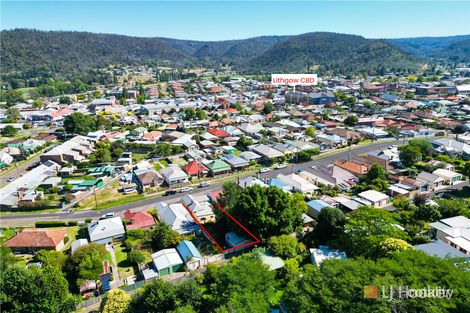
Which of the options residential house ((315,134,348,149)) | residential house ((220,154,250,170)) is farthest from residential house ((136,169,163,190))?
residential house ((315,134,348,149))

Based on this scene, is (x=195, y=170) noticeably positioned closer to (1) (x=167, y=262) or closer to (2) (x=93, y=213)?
(2) (x=93, y=213)

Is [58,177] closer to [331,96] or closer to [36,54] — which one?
[331,96]

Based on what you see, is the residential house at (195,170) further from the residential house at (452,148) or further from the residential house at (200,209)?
the residential house at (452,148)

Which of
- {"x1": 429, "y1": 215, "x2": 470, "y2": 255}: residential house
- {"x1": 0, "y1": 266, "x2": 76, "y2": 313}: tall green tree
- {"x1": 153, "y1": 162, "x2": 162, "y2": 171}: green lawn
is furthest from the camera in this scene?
{"x1": 153, "y1": 162, "x2": 162, "y2": 171}: green lawn

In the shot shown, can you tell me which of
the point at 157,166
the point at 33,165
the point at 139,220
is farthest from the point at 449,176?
the point at 33,165

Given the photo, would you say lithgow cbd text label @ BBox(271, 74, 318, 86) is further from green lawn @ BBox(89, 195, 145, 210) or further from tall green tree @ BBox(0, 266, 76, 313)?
tall green tree @ BBox(0, 266, 76, 313)

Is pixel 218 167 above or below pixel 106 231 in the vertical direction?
above
